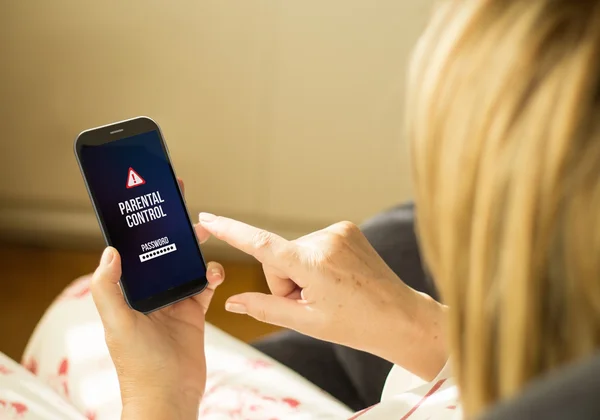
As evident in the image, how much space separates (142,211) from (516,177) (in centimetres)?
58

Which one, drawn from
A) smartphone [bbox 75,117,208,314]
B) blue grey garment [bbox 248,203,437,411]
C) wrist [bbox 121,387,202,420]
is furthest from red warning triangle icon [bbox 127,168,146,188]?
blue grey garment [bbox 248,203,437,411]

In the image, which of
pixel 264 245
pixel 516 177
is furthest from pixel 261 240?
pixel 516 177

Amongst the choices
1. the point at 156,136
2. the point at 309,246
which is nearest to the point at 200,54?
the point at 156,136

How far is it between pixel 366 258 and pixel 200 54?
1168 millimetres

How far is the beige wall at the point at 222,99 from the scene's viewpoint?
180 cm

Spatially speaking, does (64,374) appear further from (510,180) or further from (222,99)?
(222,99)

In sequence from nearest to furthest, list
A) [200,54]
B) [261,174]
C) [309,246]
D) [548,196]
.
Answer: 1. [548,196]
2. [309,246]
3. [200,54]
4. [261,174]

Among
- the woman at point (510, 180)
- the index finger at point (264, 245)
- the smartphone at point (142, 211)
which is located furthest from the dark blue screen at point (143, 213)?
the woman at point (510, 180)

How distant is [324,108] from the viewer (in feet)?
6.20

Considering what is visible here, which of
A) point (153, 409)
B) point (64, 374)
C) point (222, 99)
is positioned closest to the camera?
point (153, 409)

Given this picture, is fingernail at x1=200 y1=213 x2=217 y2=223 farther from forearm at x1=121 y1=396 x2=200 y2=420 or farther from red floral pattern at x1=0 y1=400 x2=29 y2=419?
red floral pattern at x1=0 y1=400 x2=29 y2=419

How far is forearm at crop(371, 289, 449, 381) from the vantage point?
2.68ft

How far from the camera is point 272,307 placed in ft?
2.64

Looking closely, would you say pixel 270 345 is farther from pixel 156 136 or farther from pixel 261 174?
pixel 261 174
